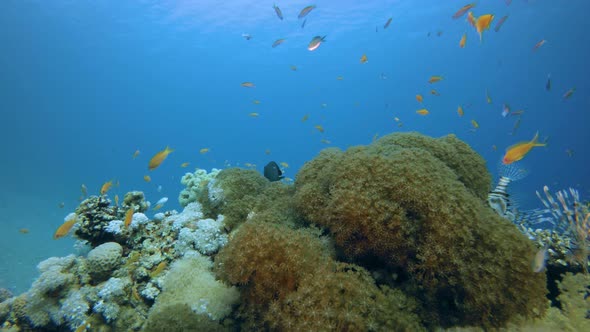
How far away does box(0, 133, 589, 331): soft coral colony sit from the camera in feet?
9.91

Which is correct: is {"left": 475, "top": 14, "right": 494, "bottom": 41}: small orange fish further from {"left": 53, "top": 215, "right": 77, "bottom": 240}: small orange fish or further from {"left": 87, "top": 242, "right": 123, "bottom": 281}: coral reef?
{"left": 53, "top": 215, "right": 77, "bottom": 240}: small orange fish

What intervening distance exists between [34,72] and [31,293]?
87.5 m

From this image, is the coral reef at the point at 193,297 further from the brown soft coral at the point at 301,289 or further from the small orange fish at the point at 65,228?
the small orange fish at the point at 65,228

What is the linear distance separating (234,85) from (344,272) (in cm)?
10669

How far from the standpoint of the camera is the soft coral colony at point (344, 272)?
302 cm

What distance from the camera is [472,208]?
11.2 ft

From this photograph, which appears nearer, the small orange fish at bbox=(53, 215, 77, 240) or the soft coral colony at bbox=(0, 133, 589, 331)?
the soft coral colony at bbox=(0, 133, 589, 331)

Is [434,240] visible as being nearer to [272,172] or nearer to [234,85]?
[272,172]

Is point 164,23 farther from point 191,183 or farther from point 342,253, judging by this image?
point 342,253

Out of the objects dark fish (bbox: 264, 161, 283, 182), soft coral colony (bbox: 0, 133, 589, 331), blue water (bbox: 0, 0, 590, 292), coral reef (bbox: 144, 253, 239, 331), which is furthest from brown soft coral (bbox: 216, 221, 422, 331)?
blue water (bbox: 0, 0, 590, 292)

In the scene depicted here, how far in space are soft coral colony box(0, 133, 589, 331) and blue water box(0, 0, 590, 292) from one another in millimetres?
4133

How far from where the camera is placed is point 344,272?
3148 mm

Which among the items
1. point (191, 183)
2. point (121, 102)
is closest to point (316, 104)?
point (121, 102)

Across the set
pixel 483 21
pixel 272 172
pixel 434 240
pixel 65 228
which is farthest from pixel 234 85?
pixel 434 240
